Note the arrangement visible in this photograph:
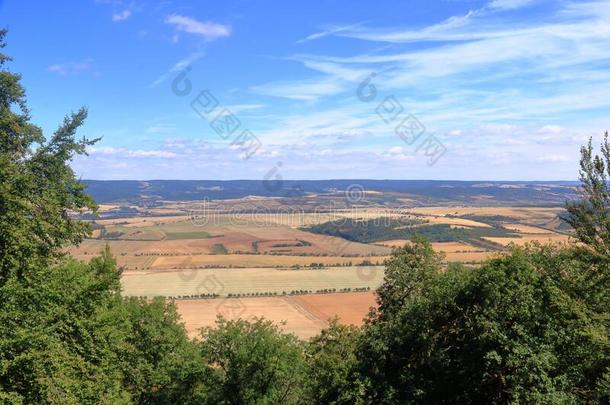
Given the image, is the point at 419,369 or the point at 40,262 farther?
the point at 419,369

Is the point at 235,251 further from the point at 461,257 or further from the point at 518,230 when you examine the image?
the point at 518,230

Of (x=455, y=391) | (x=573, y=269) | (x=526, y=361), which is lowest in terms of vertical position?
(x=455, y=391)

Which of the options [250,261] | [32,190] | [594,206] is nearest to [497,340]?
[594,206]

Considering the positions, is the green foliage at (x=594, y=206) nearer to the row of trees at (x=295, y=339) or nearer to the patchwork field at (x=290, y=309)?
the row of trees at (x=295, y=339)

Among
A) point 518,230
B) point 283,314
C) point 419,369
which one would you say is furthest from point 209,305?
point 518,230

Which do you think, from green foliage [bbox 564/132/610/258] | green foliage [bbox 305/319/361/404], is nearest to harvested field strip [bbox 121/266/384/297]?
green foliage [bbox 305/319/361/404]

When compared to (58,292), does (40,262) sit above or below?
above

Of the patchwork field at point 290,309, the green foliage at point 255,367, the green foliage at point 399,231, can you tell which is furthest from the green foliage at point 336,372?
the green foliage at point 399,231
